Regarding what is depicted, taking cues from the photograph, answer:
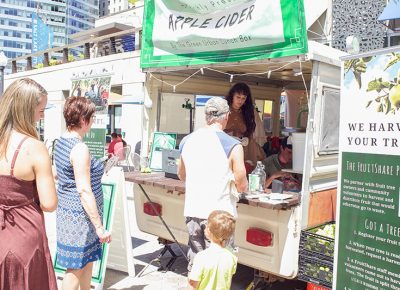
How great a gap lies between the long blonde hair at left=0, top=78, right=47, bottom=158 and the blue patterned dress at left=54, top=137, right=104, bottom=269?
98cm

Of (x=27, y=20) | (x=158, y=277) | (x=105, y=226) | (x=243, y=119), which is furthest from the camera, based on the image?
(x=27, y=20)

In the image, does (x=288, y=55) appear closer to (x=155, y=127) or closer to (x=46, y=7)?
(x=155, y=127)

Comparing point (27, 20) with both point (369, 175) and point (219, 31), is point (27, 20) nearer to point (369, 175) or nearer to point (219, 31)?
point (219, 31)

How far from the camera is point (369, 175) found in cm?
Result: 288

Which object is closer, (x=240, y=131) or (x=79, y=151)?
(x=79, y=151)

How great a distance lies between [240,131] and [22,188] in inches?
124

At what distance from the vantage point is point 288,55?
362 centimetres

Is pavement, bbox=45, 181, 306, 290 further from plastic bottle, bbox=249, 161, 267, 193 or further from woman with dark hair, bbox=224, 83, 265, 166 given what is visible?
woman with dark hair, bbox=224, 83, 265, 166

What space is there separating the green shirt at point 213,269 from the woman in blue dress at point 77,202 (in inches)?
32.9

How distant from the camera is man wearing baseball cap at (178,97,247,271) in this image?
3.14 m

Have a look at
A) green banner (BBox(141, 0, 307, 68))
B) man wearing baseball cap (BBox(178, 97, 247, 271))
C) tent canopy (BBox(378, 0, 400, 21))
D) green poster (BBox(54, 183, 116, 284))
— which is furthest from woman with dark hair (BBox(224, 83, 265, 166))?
tent canopy (BBox(378, 0, 400, 21))

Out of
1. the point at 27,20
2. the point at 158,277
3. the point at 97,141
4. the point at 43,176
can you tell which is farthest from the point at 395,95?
the point at 27,20

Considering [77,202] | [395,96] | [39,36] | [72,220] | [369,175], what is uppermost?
[39,36]

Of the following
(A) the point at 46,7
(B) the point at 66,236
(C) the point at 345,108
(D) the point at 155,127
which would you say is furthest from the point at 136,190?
(A) the point at 46,7
